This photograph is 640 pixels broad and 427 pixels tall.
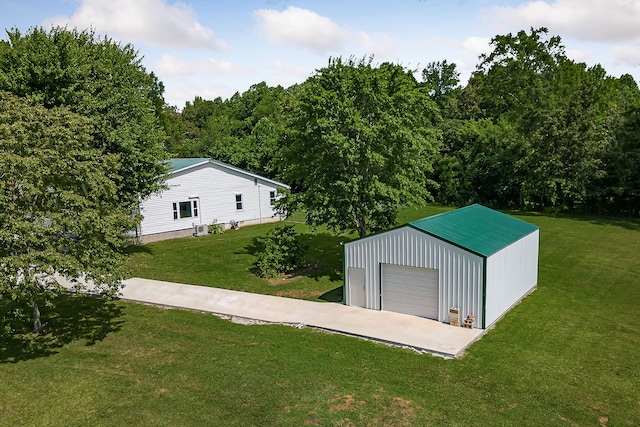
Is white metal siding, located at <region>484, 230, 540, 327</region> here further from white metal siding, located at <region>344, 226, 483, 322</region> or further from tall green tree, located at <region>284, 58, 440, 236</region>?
tall green tree, located at <region>284, 58, 440, 236</region>

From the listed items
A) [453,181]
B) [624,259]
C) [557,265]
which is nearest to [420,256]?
[557,265]

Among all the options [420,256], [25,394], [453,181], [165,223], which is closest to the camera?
[25,394]

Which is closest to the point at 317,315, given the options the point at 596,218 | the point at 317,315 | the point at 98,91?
the point at 317,315

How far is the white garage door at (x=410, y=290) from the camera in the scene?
1642 centimetres

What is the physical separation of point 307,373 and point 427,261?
591cm

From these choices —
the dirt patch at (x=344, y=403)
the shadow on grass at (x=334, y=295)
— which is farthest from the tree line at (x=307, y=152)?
the dirt patch at (x=344, y=403)

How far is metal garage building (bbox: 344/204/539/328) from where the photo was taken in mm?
15586

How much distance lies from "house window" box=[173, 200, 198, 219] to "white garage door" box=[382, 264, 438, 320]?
18.9 m

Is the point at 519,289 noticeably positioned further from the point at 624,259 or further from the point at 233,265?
the point at 233,265

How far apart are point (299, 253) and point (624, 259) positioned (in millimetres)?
15844

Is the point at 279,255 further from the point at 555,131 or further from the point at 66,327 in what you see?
the point at 555,131

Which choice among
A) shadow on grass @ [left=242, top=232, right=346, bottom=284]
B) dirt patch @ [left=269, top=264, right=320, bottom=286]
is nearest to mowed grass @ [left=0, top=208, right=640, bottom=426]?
dirt patch @ [left=269, top=264, right=320, bottom=286]

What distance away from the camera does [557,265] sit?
2344cm

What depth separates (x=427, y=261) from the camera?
16328mm
